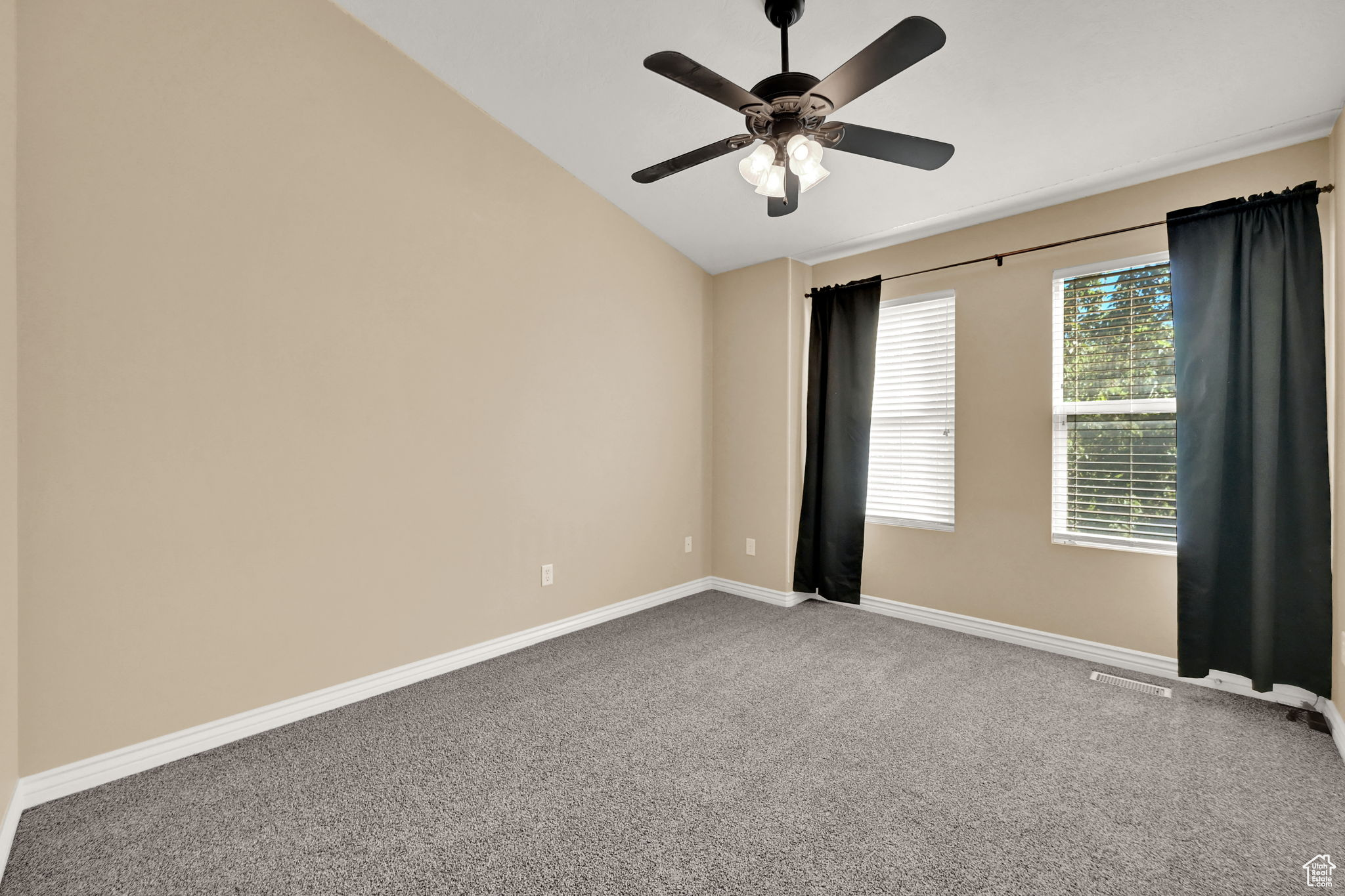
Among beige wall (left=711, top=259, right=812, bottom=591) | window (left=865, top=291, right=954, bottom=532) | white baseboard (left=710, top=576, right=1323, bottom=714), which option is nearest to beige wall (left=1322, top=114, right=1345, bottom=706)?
white baseboard (left=710, top=576, right=1323, bottom=714)

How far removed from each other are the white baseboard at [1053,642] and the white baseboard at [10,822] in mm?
3492

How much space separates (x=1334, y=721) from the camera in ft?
7.29

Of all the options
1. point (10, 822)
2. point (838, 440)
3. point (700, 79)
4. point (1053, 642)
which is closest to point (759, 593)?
point (838, 440)

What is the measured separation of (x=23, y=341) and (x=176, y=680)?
1.22 metres

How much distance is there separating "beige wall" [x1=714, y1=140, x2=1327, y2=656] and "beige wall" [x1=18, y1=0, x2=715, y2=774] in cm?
200

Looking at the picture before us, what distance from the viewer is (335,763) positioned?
6.78 ft

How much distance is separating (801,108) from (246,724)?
2935 millimetres

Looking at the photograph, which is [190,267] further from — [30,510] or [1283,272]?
[1283,272]

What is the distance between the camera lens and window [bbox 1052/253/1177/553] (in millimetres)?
2811

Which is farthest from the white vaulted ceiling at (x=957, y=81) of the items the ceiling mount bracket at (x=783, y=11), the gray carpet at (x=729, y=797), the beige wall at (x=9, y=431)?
the gray carpet at (x=729, y=797)

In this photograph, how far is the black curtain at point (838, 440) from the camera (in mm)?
3770

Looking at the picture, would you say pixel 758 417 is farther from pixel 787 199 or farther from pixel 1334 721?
pixel 1334 721

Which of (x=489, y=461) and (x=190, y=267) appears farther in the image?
(x=489, y=461)

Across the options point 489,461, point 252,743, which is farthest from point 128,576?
point 489,461
